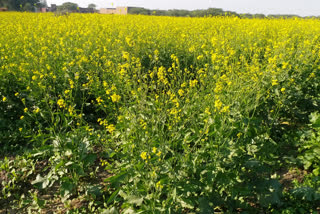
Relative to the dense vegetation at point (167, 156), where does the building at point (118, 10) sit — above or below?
above

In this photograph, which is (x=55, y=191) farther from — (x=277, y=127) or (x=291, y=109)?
(x=291, y=109)

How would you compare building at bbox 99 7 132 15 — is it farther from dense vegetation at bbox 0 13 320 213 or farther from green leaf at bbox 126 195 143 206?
green leaf at bbox 126 195 143 206

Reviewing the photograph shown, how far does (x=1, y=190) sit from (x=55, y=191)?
21.4 inches

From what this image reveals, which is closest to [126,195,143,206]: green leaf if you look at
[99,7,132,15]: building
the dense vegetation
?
the dense vegetation

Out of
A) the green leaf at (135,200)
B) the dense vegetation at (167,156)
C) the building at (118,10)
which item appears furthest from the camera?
the building at (118,10)

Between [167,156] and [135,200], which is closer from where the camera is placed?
[135,200]

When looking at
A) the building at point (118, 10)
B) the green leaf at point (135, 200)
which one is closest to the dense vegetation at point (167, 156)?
the green leaf at point (135, 200)

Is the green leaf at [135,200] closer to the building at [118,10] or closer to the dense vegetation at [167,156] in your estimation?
the dense vegetation at [167,156]

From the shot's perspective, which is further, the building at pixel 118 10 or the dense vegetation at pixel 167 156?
the building at pixel 118 10

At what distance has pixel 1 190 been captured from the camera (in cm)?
260

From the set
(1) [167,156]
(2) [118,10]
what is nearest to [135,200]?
(1) [167,156]

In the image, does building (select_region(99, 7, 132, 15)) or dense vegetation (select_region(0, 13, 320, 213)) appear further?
building (select_region(99, 7, 132, 15))

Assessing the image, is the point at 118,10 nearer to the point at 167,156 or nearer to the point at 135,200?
the point at 167,156

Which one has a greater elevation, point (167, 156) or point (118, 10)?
point (118, 10)
